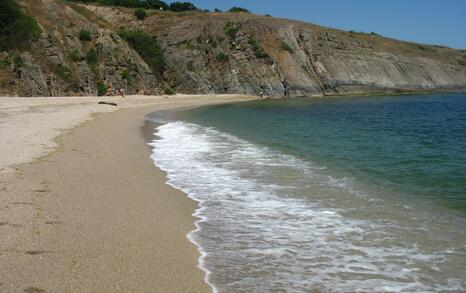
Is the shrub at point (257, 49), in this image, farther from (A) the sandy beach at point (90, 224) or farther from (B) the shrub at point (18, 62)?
(A) the sandy beach at point (90, 224)

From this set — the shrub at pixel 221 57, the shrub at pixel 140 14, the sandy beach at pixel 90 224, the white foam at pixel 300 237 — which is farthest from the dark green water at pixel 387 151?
the shrub at pixel 140 14

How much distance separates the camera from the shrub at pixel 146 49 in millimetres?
61281

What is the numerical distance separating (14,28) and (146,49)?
21.9 metres

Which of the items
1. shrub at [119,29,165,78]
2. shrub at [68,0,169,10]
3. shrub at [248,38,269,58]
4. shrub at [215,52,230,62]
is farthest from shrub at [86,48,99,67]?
shrub at [68,0,169,10]

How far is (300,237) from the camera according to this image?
6879 mm

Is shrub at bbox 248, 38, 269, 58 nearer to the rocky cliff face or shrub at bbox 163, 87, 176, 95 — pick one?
the rocky cliff face

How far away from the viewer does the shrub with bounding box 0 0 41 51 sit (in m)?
41.4

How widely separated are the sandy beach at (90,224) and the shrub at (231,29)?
6219 cm

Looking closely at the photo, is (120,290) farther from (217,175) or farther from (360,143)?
(360,143)

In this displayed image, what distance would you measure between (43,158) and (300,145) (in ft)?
31.0

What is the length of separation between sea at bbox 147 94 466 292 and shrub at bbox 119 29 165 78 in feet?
152

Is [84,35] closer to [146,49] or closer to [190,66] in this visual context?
[146,49]

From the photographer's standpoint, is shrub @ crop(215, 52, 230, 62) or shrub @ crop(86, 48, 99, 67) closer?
shrub @ crop(86, 48, 99, 67)

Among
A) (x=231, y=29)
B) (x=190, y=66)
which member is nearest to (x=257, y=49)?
(x=231, y=29)
